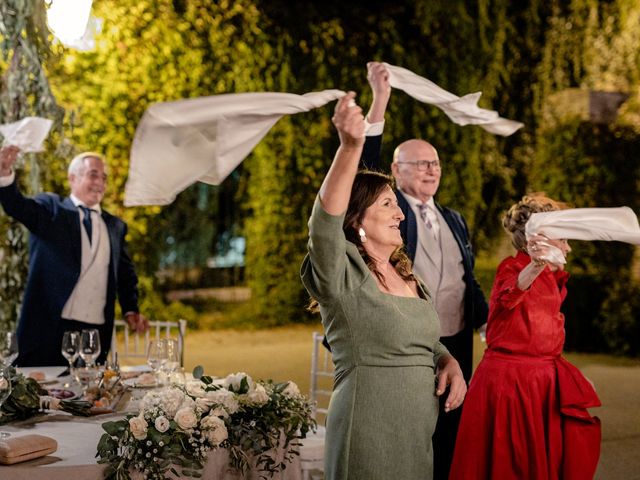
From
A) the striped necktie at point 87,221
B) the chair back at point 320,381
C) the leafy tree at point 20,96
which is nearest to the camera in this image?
the chair back at point 320,381

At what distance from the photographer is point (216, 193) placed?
11.6 meters

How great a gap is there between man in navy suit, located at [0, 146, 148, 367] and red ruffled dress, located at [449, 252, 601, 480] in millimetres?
1924

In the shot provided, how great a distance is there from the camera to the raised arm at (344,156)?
2.17 metres

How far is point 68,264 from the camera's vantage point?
4.84 meters

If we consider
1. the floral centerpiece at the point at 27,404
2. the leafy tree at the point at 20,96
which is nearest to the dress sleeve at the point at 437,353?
the floral centerpiece at the point at 27,404

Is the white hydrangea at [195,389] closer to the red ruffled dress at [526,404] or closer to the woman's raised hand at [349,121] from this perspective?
the woman's raised hand at [349,121]

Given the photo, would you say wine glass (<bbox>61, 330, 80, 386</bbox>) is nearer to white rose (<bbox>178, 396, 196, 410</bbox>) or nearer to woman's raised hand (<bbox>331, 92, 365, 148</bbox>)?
white rose (<bbox>178, 396, 196, 410</bbox>)

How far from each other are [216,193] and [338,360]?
367 inches

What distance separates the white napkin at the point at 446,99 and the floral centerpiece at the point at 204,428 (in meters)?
1.15

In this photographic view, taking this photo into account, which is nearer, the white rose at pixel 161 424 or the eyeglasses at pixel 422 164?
the white rose at pixel 161 424

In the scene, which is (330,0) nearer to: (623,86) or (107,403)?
(623,86)

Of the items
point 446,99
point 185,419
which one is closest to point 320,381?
point 446,99

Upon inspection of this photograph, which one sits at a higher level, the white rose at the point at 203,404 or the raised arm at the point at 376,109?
the raised arm at the point at 376,109

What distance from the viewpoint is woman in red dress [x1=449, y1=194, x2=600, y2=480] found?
3.59m
